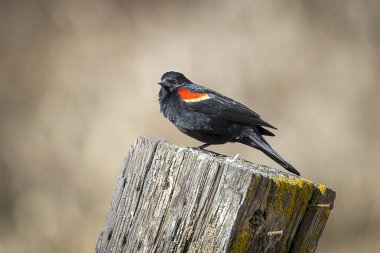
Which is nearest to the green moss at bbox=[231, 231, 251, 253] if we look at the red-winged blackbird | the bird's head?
the red-winged blackbird

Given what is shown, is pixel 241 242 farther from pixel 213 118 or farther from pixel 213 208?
pixel 213 118

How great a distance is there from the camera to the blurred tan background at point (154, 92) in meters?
6.24

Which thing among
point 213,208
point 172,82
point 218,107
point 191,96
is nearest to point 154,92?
point 172,82

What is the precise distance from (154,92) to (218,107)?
2327 millimetres

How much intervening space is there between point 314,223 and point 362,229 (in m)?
4.24

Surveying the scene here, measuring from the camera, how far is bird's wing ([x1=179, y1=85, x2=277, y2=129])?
4.50 metres

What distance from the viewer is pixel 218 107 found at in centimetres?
468

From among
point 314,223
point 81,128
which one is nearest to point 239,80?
point 81,128

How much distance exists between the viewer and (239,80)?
22.6 ft

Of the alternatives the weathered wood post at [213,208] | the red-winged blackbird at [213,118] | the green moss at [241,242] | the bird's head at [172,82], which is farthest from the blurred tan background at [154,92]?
the green moss at [241,242]

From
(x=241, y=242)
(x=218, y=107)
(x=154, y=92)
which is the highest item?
(x=218, y=107)

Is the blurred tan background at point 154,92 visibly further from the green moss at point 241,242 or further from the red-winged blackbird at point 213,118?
the green moss at point 241,242

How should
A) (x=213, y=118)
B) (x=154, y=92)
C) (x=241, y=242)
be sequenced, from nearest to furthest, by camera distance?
(x=241, y=242) → (x=213, y=118) → (x=154, y=92)

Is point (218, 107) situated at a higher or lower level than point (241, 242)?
higher
